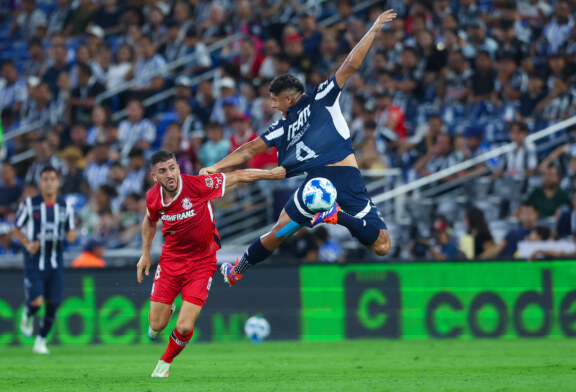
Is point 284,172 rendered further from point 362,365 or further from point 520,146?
point 520,146

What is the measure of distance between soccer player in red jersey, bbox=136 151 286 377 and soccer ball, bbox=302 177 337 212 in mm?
373

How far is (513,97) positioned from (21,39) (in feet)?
44.8

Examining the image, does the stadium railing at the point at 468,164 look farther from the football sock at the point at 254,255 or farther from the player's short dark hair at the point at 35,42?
the player's short dark hair at the point at 35,42

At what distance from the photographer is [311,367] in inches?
434

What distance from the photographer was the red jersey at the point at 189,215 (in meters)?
10.1

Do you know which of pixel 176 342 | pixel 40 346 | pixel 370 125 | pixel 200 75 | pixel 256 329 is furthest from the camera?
pixel 200 75

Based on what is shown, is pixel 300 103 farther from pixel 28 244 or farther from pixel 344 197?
pixel 28 244

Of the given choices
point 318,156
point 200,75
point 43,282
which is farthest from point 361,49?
point 200,75

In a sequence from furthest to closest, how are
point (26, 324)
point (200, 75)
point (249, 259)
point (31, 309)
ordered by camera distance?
point (200, 75)
point (26, 324)
point (31, 309)
point (249, 259)

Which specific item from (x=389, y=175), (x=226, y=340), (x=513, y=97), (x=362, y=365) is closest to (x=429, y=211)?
(x=389, y=175)

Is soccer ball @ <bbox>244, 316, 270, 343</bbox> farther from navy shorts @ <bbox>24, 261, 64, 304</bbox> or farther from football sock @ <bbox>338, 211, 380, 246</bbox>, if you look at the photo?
football sock @ <bbox>338, 211, 380, 246</bbox>

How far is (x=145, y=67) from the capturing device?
2172 centimetres

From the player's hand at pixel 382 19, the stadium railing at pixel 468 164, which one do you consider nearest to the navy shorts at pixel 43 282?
the stadium railing at pixel 468 164

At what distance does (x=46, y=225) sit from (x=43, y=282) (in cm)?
85
